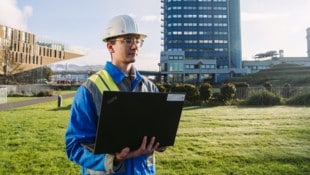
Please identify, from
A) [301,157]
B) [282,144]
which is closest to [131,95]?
[301,157]

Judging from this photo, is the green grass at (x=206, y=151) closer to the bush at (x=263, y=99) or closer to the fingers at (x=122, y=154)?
the fingers at (x=122, y=154)

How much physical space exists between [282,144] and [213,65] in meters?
83.8

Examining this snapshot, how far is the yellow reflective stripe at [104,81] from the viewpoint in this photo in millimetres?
2254

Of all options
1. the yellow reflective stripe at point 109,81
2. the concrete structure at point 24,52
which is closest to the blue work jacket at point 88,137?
the yellow reflective stripe at point 109,81

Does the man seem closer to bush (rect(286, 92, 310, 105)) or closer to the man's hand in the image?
the man's hand

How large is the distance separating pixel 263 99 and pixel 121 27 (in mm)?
20841

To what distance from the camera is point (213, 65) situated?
9069 cm

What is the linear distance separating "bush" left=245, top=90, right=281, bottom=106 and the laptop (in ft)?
68.1

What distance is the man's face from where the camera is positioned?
235 centimetres

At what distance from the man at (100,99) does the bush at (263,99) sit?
20.5 meters

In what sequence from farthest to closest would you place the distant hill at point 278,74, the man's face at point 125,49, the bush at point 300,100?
the distant hill at point 278,74, the bush at point 300,100, the man's face at point 125,49

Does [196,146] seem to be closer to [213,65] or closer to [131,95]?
[131,95]

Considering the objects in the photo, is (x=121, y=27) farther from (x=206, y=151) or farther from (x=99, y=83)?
(x=206, y=151)

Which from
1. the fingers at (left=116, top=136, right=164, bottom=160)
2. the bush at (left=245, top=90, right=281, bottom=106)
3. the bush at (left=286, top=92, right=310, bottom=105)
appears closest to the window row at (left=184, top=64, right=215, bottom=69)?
the bush at (left=245, top=90, right=281, bottom=106)
